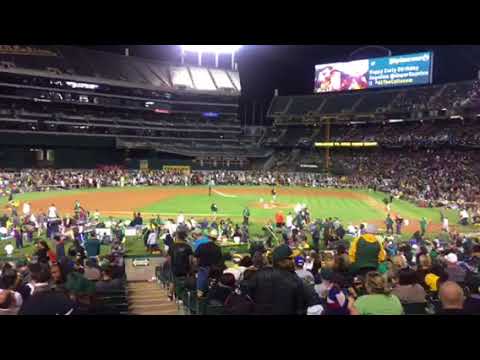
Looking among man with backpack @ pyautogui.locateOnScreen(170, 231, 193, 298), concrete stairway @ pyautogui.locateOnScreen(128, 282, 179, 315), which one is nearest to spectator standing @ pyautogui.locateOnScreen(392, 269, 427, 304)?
man with backpack @ pyautogui.locateOnScreen(170, 231, 193, 298)

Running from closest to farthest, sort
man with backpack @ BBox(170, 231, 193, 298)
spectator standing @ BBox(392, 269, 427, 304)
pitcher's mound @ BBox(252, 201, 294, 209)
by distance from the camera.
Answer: spectator standing @ BBox(392, 269, 427, 304), man with backpack @ BBox(170, 231, 193, 298), pitcher's mound @ BBox(252, 201, 294, 209)

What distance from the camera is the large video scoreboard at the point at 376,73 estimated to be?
182ft

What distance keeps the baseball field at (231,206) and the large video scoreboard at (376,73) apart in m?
25.1

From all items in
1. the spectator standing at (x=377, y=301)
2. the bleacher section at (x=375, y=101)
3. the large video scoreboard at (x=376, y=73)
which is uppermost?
the large video scoreboard at (x=376, y=73)

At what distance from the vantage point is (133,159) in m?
59.9

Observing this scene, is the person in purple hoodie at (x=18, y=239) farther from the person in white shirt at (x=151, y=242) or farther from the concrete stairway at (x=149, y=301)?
the concrete stairway at (x=149, y=301)

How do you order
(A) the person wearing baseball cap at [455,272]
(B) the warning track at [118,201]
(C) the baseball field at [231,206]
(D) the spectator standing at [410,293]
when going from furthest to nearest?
(B) the warning track at [118,201] → (C) the baseball field at [231,206] → (A) the person wearing baseball cap at [455,272] → (D) the spectator standing at [410,293]

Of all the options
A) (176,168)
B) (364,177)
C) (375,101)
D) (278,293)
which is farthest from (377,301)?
(375,101)

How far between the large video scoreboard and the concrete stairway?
5543 centimetres

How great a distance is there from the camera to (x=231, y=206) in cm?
3209

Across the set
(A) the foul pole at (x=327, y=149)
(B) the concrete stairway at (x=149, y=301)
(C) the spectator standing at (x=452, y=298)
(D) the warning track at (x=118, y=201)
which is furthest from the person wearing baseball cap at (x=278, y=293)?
(A) the foul pole at (x=327, y=149)

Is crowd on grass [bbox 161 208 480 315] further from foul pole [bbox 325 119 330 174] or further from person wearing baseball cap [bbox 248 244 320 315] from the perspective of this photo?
foul pole [bbox 325 119 330 174]

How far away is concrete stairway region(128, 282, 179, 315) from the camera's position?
721 centimetres
